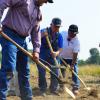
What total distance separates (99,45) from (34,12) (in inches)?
295

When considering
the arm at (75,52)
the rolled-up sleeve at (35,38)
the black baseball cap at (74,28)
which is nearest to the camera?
the rolled-up sleeve at (35,38)

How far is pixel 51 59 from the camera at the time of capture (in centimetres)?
1268

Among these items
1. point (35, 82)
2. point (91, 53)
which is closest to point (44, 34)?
point (35, 82)

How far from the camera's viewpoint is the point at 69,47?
13.2 meters

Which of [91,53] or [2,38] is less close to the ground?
[2,38]

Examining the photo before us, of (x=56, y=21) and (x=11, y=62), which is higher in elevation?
(x=56, y=21)

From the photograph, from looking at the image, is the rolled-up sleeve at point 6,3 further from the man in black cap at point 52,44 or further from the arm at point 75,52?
the arm at point 75,52

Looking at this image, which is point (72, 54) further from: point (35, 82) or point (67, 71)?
point (35, 82)

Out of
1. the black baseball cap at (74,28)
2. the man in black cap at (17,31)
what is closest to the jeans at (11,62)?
the man in black cap at (17,31)

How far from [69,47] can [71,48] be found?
6cm

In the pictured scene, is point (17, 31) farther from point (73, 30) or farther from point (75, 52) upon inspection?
point (75, 52)

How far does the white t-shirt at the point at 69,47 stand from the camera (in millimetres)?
13117

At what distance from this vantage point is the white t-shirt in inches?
516

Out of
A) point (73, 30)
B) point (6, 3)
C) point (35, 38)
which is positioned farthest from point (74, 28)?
point (6, 3)
